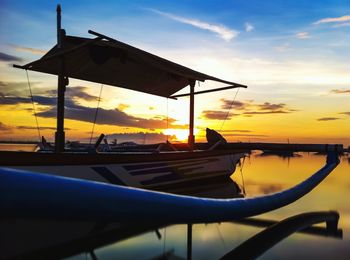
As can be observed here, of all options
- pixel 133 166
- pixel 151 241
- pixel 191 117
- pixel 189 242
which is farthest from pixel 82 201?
pixel 191 117

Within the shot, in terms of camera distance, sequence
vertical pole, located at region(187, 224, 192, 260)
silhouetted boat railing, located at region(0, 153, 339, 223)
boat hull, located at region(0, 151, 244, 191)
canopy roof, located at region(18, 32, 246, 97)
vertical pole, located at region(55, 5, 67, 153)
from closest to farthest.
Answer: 1. silhouetted boat railing, located at region(0, 153, 339, 223)
2. vertical pole, located at region(187, 224, 192, 260)
3. boat hull, located at region(0, 151, 244, 191)
4. vertical pole, located at region(55, 5, 67, 153)
5. canopy roof, located at region(18, 32, 246, 97)

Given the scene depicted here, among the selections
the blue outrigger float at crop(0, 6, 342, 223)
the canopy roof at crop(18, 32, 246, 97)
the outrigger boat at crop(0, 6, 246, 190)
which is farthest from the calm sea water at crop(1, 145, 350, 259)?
the canopy roof at crop(18, 32, 246, 97)

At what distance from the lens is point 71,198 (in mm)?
1447

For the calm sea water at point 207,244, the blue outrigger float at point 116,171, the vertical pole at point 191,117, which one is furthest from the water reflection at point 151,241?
the vertical pole at point 191,117

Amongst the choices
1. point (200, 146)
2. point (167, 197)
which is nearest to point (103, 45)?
point (167, 197)

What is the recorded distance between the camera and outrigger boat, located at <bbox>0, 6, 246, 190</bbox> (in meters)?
8.05

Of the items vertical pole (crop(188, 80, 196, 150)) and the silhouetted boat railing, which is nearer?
the silhouetted boat railing

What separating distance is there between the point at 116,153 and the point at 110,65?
346cm

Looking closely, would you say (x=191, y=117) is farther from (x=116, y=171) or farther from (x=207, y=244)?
(x=207, y=244)

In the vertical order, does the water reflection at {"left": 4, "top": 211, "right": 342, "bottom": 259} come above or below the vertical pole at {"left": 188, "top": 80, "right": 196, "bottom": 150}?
below

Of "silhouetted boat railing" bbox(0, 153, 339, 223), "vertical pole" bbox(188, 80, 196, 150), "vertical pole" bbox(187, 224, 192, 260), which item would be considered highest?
"vertical pole" bbox(188, 80, 196, 150)

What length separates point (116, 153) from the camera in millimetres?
9648

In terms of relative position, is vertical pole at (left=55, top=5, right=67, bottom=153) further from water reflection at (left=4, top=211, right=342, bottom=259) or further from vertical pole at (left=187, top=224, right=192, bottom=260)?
vertical pole at (left=187, top=224, right=192, bottom=260)

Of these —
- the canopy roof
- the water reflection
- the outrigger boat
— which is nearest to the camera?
the water reflection
